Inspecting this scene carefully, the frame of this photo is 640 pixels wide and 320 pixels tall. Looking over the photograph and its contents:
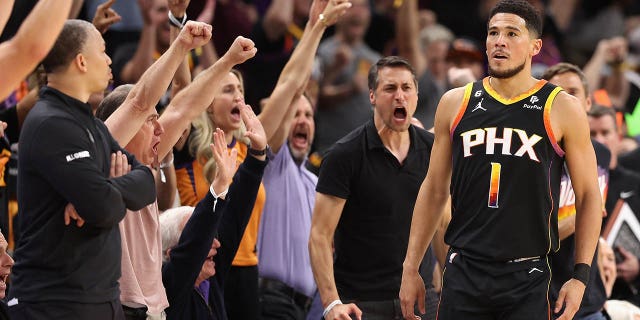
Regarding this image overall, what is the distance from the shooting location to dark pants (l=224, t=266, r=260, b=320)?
620 cm

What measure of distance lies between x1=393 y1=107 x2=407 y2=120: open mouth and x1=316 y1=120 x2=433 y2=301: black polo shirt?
16 centimetres

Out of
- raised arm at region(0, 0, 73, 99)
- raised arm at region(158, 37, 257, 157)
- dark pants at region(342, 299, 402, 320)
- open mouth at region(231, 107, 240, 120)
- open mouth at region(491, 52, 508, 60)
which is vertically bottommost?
dark pants at region(342, 299, 402, 320)

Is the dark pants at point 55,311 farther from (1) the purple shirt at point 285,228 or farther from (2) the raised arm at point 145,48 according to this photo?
(2) the raised arm at point 145,48

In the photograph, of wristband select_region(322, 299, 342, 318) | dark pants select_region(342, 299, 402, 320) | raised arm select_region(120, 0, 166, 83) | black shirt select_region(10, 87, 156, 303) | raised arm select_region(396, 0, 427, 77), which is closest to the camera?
black shirt select_region(10, 87, 156, 303)

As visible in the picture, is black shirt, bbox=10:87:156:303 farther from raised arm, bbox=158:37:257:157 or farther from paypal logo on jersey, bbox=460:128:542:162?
paypal logo on jersey, bbox=460:128:542:162

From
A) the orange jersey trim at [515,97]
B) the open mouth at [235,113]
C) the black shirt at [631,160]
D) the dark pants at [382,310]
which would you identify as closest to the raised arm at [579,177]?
the orange jersey trim at [515,97]

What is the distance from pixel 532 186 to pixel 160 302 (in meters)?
1.75

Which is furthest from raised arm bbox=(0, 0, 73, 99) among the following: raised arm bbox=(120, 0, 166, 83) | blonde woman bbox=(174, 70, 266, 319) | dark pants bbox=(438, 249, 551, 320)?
raised arm bbox=(120, 0, 166, 83)

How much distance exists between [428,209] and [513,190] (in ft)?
1.63

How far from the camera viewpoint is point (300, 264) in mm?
6688

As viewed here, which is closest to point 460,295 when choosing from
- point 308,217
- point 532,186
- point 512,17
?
point 532,186

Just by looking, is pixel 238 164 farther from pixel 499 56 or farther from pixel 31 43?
pixel 31 43

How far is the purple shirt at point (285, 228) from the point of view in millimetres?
6645

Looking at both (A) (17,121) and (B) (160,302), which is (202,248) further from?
(A) (17,121)
